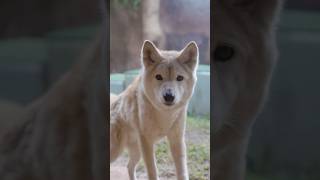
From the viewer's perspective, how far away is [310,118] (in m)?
1.55

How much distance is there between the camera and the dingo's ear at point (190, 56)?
158 cm

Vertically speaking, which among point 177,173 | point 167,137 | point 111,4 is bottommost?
point 177,173

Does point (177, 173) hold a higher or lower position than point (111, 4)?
lower

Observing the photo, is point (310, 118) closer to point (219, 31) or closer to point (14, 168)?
point (219, 31)

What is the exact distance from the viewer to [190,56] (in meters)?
1.59

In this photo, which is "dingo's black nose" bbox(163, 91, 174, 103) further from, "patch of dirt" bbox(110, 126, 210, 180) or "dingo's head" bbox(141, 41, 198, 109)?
"patch of dirt" bbox(110, 126, 210, 180)

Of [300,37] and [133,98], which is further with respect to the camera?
[133,98]

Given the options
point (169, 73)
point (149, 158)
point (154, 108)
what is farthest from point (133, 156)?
point (169, 73)

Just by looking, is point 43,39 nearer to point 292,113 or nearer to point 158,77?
point 158,77

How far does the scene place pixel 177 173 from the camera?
1.62 m

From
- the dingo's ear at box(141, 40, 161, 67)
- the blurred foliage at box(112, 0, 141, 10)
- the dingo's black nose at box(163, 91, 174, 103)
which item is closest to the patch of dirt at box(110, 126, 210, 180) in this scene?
the dingo's black nose at box(163, 91, 174, 103)

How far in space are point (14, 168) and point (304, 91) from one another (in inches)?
32.5

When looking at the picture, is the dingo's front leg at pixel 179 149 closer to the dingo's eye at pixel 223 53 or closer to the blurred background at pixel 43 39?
the dingo's eye at pixel 223 53

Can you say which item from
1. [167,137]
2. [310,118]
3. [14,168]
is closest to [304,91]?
[310,118]
